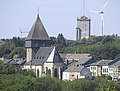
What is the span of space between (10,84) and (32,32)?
87.3 ft

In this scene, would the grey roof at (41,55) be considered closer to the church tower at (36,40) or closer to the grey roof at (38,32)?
the church tower at (36,40)

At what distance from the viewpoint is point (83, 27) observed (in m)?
130

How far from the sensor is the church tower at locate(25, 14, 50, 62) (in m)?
76.5

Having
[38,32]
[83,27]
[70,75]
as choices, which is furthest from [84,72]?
[83,27]

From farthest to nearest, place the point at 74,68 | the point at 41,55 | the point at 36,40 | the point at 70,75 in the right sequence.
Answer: the point at 36,40
the point at 41,55
the point at 74,68
the point at 70,75

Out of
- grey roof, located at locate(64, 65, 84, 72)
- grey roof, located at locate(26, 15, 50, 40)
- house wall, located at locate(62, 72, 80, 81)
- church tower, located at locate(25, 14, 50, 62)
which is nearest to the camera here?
house wall, located at locate(62, 72, 80, 81)

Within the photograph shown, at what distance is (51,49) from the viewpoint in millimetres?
74562

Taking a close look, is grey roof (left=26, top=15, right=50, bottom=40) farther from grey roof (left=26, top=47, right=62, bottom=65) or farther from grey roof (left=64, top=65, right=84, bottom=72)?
grey roof (left=64, top=65, right=84, bottom=72)

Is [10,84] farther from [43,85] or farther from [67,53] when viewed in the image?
[67,53]

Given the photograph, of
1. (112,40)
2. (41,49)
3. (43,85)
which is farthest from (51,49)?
(112,40)

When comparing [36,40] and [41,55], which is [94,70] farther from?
[36,40]

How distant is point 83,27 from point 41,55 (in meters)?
55.3

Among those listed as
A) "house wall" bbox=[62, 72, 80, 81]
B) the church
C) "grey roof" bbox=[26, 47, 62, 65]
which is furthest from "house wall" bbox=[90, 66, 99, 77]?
"grey roof" bbox=[26, 47, 62, 65]

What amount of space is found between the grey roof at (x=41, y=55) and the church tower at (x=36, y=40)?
0.67 metres
